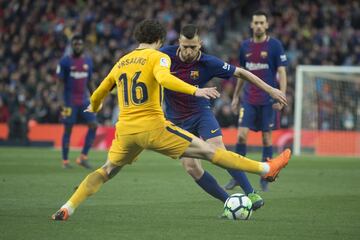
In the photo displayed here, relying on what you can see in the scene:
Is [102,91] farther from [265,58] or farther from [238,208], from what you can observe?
[265,58]

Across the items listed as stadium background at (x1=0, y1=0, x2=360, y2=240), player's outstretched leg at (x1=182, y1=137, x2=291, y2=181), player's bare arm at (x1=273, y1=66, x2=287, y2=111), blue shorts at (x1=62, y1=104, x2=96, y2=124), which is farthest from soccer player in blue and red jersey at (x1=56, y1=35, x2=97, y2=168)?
player's outstretched leg at (x1=182, y1=137, x2=291, y2=181)

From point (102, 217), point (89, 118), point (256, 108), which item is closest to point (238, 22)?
point (89, 118)

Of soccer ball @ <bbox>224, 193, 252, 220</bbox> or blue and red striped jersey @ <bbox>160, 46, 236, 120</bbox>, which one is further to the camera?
blue and red striped jersey @ <bbox>160, 46, 236, 120</bbox>

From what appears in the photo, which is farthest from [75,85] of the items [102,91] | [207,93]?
[207,93]

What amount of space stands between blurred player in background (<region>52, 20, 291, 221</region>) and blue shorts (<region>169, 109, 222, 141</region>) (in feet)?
4.52

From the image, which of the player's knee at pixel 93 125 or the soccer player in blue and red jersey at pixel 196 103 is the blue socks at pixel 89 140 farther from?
the soccer player in blue and red jersey at pixel 196 103

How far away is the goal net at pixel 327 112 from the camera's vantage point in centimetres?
2388

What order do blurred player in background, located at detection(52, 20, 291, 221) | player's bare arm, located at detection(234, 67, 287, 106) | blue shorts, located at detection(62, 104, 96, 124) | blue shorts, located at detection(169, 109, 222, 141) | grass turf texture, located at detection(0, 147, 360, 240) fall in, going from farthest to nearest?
blue shorts, located at detection(62, 104, 96, 124) < blue shorts, located at detection(169, 109, 222, 141) < player's bare arm, located at detection(234, 67, 287, 106) < blurred player in background, located at detection(52, 20, 291, 221) < grass turf texture, located at detection(0, 147, 360, 240)

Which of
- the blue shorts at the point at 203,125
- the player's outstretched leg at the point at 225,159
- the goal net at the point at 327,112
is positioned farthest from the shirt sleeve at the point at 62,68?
the player's outstretched leg at the point at 225,159

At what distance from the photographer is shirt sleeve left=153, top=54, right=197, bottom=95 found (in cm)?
800

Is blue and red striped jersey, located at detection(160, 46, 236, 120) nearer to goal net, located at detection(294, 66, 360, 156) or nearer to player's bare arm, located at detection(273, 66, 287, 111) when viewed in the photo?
player's bare arm, located at detection(273, 66, 287, 111)

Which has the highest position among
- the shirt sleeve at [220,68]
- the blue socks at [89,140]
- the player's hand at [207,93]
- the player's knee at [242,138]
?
the shirt sleeve at [220,68]

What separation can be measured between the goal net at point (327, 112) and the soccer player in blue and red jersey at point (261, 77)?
35.0 ft

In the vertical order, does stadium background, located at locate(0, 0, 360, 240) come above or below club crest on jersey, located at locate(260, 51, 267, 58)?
below
